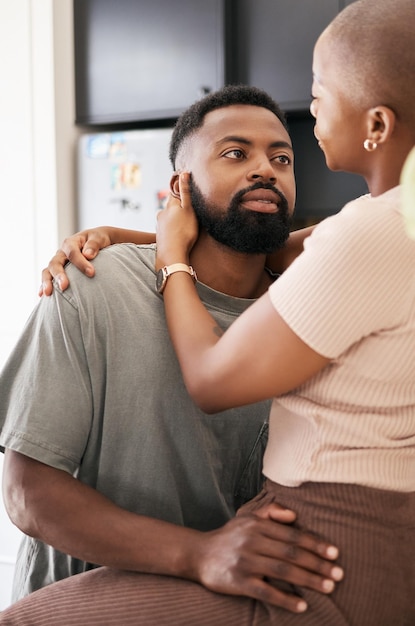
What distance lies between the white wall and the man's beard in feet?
6.04

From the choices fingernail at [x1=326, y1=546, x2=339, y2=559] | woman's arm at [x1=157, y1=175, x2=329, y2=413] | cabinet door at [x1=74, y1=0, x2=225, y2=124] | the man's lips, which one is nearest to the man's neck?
the man's lips

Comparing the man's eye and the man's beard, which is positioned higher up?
the man's eye

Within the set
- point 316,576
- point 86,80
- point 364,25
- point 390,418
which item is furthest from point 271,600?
point 86,80

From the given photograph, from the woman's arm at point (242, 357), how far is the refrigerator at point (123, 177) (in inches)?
85.7

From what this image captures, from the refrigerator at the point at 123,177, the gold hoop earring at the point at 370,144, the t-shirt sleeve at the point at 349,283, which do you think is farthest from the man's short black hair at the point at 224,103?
the refrigerator at the point at 123,177

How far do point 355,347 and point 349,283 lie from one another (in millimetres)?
87

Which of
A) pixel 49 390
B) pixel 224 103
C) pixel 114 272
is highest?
pixel 224 103

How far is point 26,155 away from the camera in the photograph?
3.25m

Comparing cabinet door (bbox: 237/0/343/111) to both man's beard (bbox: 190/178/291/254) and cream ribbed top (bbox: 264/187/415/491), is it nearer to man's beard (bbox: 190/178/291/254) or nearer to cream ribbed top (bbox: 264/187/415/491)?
man's beard (bbox: 190/178/291/254)

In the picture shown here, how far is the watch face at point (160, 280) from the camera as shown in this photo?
1.28 metres

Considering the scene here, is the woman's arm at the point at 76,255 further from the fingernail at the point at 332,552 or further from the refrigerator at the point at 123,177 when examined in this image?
the refrigerator at the point at 123,177

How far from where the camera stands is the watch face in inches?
50.4

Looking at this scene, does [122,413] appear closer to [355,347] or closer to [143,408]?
[143,408]

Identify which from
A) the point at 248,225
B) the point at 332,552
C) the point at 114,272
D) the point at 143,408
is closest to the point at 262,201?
the point at 248,225
